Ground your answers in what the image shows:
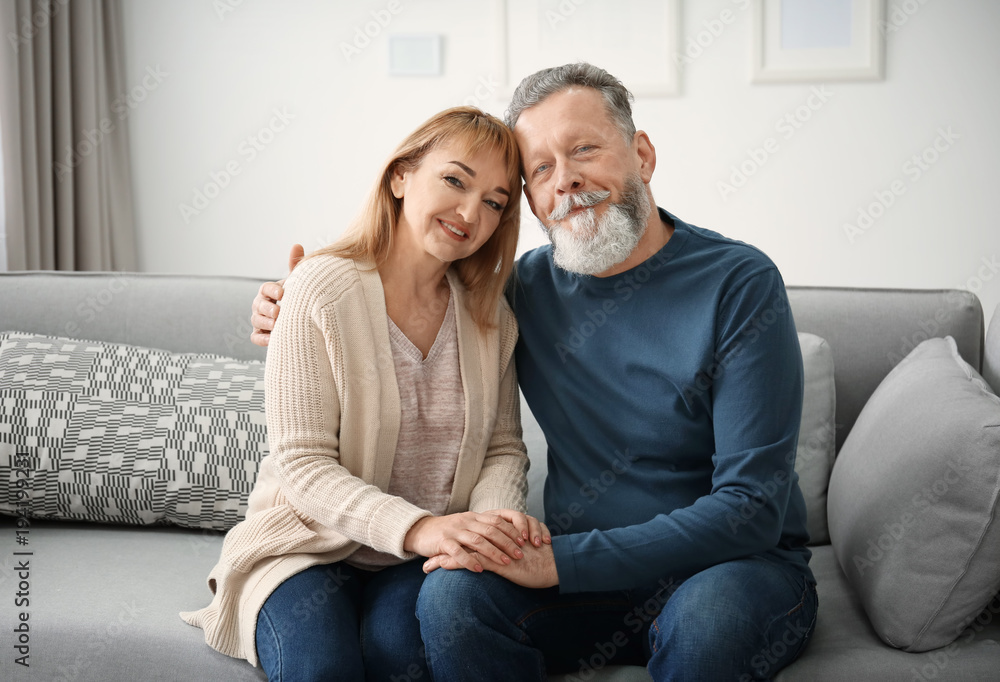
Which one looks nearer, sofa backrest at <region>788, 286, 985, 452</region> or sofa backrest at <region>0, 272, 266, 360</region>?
sofa backrest at <region>788, 286, 985, 452</region>

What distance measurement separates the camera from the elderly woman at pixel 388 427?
47.3 inches

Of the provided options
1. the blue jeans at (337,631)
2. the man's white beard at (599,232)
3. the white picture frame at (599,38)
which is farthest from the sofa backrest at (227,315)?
the white picture frame at (599,38)

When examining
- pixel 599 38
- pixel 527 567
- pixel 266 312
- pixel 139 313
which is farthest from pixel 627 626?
pixel 599 38

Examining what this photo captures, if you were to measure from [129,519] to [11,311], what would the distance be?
592 mm

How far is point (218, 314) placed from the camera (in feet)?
6.13

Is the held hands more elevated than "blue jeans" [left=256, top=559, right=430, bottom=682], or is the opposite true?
the held hands

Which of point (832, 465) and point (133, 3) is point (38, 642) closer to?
point (832, 465)

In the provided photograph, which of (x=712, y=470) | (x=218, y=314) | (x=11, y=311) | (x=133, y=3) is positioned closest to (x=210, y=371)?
(x=218, y=314)

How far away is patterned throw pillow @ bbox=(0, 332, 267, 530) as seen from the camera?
164 centimetres

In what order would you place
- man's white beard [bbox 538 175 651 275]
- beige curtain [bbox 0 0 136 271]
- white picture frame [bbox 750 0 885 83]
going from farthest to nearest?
white picture frame [bbox 750 0 885 83] → beige curtain [bbox 0 0 136 271] → man's white beard [bbox 538 175 651 275]

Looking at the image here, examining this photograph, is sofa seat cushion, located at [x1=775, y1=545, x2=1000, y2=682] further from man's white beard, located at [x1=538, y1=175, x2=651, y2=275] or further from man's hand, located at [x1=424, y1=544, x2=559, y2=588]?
man's white beard, located at [x1=538, y1=175, x2=651, y2=275]

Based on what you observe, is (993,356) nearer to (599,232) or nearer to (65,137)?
(599,232)

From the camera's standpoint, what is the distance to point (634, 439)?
4.36 ft

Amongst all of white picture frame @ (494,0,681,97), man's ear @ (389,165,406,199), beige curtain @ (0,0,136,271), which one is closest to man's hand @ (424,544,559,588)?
man's ear @ (389,165,406,199)
